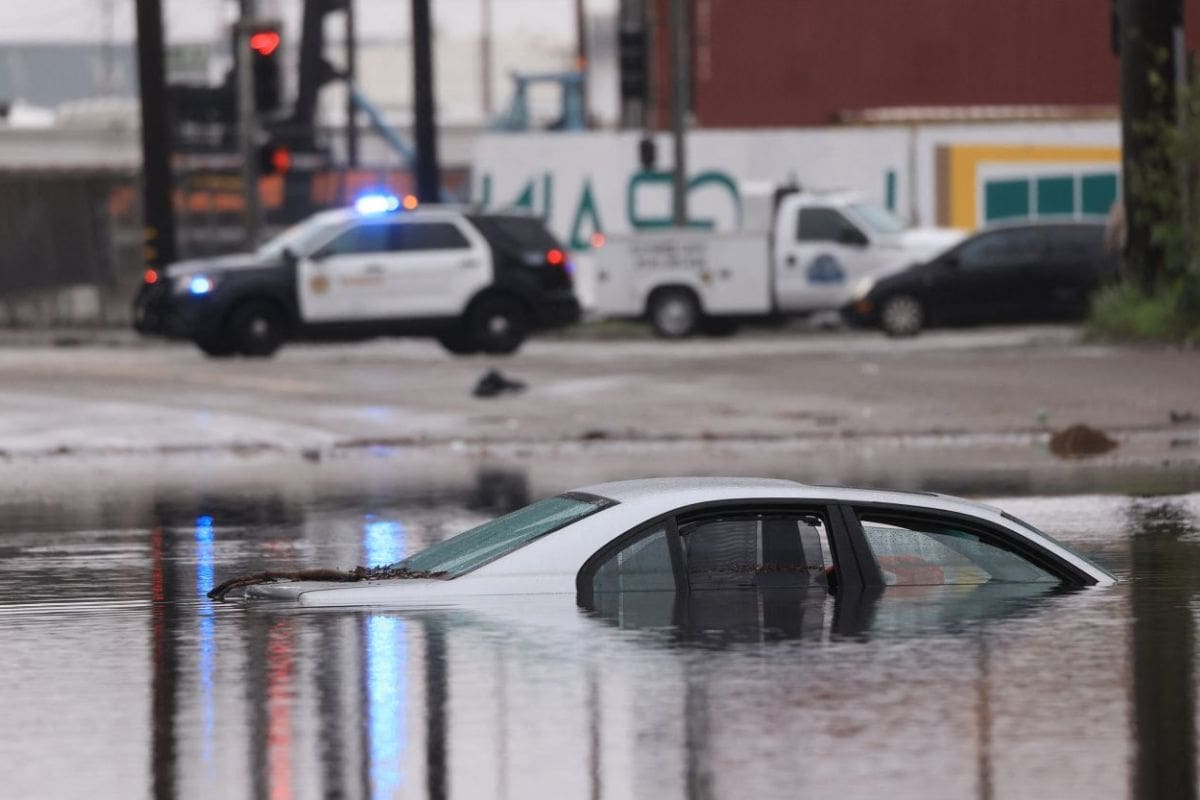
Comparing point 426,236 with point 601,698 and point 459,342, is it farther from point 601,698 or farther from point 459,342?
point 601,698

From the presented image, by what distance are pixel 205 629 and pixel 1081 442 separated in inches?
437

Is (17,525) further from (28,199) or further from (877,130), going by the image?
(877,130)

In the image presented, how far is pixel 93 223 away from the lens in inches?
1575

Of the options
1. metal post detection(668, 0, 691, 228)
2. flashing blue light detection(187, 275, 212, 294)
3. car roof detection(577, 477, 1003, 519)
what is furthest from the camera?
metal post detection(668, 0, 691, 228)

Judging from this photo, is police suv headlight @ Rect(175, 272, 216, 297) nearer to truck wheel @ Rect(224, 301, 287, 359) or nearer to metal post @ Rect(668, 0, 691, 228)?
truck wheel @ Rect(224, 301, 287, 359)

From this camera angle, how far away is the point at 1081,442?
20.6 meters

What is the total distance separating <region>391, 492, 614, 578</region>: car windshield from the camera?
10320mm

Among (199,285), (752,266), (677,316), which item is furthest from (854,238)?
(199,285)

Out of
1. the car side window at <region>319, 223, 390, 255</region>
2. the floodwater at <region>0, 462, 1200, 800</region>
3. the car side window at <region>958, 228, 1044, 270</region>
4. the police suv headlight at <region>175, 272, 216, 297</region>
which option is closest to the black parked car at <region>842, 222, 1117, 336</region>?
the car side window at <region>958, 228, 1044, 270</region>

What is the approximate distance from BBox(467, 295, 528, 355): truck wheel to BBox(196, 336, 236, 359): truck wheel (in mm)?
2918

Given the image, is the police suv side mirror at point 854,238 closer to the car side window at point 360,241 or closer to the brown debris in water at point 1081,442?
the car side window at point 360,241

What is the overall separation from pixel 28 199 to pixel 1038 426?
22330 mm

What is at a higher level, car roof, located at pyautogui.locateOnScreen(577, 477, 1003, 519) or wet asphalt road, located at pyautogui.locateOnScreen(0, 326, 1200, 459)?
car roof, located at pyautogui.locateOnScreen(577, 477, 1003, 519)

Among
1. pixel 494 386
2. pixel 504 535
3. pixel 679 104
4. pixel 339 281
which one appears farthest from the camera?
pixel 679 104
